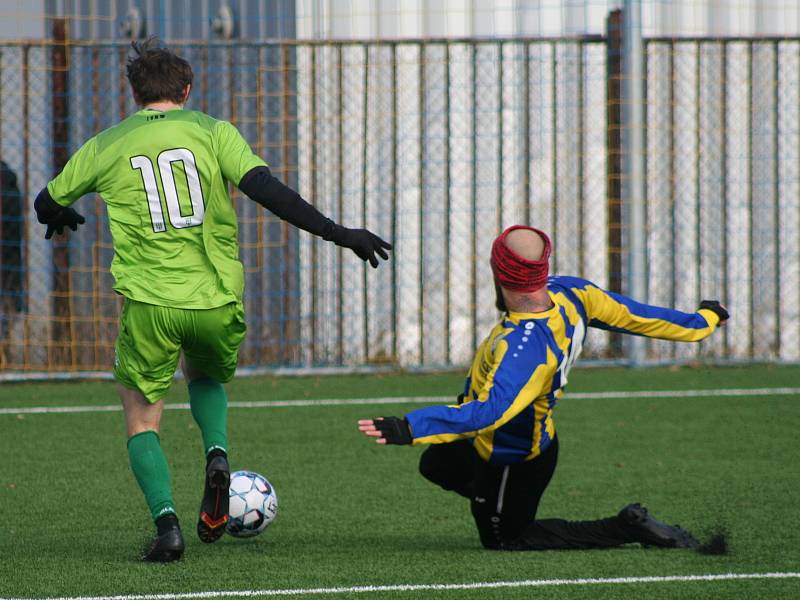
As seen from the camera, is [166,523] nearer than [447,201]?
Yes

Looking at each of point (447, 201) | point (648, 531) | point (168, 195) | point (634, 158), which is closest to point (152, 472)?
point (168, 195)

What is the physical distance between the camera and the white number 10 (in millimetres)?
4638

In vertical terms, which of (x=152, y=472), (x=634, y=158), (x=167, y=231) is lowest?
(x=152, y=472)

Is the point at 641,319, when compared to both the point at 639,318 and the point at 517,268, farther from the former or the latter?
the point at 517,268

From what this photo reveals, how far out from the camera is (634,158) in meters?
10.4

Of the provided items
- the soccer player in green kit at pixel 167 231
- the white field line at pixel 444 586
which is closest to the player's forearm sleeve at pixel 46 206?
the soccer player in green kit at pixel 167 231

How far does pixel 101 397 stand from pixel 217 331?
4.61 metres

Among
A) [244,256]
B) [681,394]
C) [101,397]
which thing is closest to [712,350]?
[681,394]

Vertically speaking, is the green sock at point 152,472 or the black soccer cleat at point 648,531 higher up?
the green sock at point 152,472

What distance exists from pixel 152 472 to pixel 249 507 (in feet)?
1.37

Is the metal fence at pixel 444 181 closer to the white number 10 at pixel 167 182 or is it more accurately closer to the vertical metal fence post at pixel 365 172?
the vertical metal fence post at pixel 365 172

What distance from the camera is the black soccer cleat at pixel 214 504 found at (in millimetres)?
4562

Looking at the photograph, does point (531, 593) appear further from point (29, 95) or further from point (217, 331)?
point (29, 95)

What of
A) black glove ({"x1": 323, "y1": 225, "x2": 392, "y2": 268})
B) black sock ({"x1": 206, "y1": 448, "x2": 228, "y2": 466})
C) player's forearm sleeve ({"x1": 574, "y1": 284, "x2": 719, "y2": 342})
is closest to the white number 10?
black glove ({"x1": 323, "y1": 225, "x2": 392, "y2": 268})
